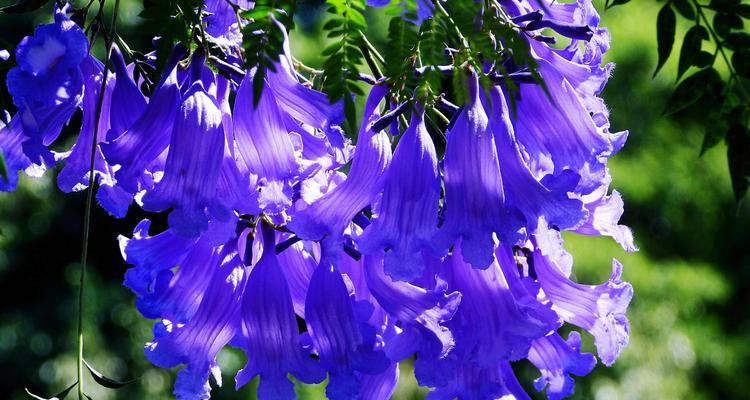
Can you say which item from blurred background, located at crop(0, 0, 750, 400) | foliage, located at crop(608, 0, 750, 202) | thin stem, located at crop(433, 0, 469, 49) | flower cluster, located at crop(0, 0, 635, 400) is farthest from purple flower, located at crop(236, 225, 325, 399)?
blurred background, located at crop(0, 0, 750, 400)

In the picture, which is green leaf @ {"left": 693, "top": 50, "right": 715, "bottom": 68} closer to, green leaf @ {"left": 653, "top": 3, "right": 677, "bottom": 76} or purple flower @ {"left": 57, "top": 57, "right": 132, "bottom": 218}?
green leaf @ {"left": 653, "top": 3, "right": 677, "bottom": 76}

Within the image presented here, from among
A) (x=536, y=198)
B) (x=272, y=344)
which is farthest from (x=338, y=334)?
(x=536, y=198)

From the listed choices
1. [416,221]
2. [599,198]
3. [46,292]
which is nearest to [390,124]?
[416,221]

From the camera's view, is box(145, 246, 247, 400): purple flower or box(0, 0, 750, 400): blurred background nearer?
box(145, 246, 247, 400): purple flower

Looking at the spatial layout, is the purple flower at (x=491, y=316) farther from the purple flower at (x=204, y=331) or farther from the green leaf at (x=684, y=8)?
the green leaf at (x=684, y=8)

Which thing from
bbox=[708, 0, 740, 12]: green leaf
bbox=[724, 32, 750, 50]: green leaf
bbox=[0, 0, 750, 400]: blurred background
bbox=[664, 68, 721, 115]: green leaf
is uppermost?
bbox=[708, 0, 740, 12]: green leaf

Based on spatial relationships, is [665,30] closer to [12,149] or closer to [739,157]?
[739,157]
